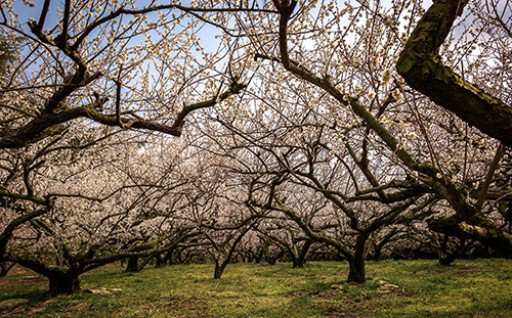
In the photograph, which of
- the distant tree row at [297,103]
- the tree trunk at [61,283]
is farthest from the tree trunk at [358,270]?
the tree trunk at [61,283]

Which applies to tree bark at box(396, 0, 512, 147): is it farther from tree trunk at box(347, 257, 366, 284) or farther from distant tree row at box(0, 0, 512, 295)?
tree trunk at box(347, 257, 366, 284)

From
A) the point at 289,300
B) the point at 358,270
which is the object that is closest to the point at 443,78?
the point at 289,300

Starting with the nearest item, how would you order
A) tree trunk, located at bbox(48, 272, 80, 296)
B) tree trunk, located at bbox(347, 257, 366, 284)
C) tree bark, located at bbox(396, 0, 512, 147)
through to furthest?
tree bark, located at bbox(396, 0, 512, 147) → tree trunk, located at bbox(48, 272, 80, 296) → tree trunk, located at bbox(347, 257, 366, 284)

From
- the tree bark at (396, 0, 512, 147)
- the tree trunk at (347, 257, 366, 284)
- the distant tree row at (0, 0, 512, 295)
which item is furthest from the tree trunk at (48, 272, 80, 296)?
the tree bark at (396, 0, 512, 147)

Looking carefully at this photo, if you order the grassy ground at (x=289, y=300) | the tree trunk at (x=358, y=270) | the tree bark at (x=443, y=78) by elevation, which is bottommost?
the grassy ground at (x=289, y=300)

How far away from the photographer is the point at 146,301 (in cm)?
1196

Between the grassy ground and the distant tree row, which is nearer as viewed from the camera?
the distant tree row

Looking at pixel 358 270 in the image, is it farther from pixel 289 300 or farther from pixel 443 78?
A: pixel 443 78

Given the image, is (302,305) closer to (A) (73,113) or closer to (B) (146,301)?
(B) (146,301)

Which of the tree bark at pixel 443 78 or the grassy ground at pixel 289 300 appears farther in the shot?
the grassy ground at pixel 289 300

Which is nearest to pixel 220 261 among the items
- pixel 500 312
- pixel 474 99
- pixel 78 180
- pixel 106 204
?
pixel 106 204

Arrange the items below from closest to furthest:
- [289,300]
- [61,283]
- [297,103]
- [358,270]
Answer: [297,103]
[289,300]
[61,283]
[358,270]

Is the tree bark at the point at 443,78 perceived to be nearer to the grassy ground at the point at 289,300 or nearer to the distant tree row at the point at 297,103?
the distant tree row at the point at 297,103

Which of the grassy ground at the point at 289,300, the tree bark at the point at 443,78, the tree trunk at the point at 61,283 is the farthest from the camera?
the tree trunk at the point at 61,283
